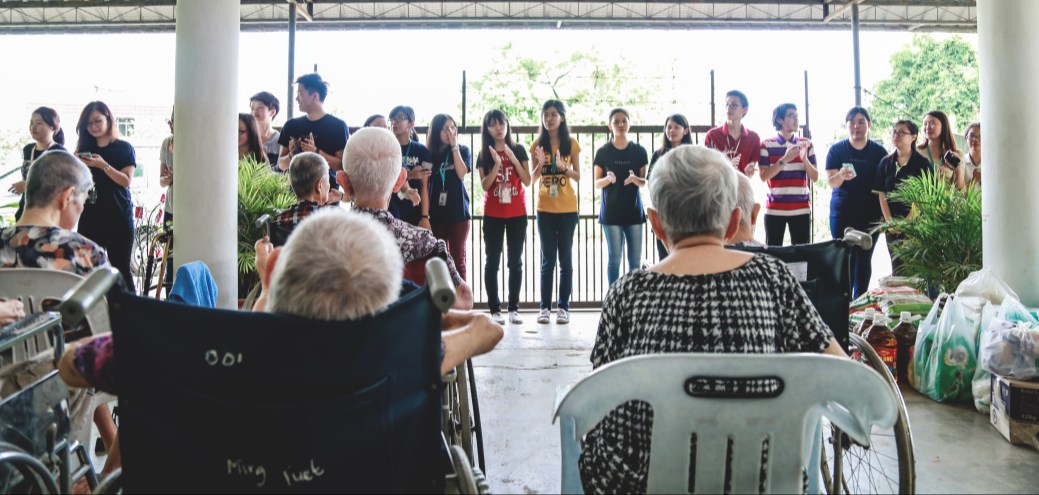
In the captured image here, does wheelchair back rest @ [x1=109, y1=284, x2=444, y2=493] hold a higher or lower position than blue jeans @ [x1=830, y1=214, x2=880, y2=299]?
lower

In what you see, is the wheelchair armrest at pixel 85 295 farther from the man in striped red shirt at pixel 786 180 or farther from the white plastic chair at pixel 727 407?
the man in striped red shirt at pixel 786 180

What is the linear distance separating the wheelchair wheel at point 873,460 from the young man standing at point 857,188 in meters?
2.56

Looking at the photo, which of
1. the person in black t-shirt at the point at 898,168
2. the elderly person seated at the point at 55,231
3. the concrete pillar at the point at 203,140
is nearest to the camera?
the elderly person seated at the point at 55,231

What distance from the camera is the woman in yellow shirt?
575cm

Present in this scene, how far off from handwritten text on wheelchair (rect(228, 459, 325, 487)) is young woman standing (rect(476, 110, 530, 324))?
4.52m

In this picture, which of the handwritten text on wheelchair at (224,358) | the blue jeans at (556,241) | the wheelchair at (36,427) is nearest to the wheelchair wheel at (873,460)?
the handwritten text on wheelchair at (224,358)

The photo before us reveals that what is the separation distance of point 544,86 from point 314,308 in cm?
2095

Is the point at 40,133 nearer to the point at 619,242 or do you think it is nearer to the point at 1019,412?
the point at 619,242

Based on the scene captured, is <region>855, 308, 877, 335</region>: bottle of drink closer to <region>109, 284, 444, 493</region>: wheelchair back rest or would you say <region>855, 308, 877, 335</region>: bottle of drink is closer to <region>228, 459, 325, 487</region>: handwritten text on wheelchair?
<region>109, 284, 444, 493</region>: wheelchair back rest

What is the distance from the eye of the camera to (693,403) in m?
1.19

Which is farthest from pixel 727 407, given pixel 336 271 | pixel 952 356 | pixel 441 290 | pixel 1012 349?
pixel 952 356

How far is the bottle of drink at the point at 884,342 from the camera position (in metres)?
3.92

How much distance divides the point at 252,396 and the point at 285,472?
135 mm

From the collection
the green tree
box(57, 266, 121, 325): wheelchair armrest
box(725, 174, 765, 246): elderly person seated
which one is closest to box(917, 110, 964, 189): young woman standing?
box(725, 174, 765, 246): elderly person seated
